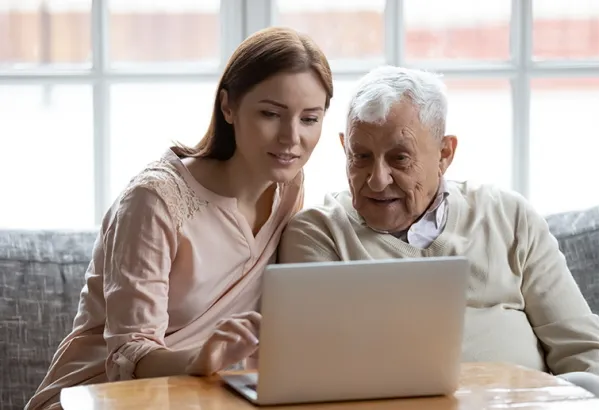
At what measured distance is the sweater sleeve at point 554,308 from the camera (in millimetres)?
2295

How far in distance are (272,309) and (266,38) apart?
79 centimetres

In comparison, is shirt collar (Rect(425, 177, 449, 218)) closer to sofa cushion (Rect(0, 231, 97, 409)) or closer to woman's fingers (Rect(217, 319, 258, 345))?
woman's fingers (Rect(217, 319, 258, 345))

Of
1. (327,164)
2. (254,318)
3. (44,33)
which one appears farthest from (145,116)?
(254,318)

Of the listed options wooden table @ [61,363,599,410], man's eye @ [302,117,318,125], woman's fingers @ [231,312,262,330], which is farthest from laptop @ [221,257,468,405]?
man's eye @ [302,117,318,125]

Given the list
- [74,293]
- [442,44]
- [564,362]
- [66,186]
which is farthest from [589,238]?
[66,186]

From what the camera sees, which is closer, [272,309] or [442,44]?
[272,309]

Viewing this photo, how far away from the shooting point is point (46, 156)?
3.25 metres

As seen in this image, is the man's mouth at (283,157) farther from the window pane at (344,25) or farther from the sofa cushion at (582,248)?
the window pane at (344,25)

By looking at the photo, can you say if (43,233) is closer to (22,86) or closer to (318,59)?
(22,86)

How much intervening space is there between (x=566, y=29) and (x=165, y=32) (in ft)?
3.92

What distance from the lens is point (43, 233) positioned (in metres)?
2.74

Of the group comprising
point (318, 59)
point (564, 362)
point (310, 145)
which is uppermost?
point (318, 59)

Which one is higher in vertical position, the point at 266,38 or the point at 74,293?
the point at 266,38

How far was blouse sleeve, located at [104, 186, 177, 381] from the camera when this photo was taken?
2.05 meters
